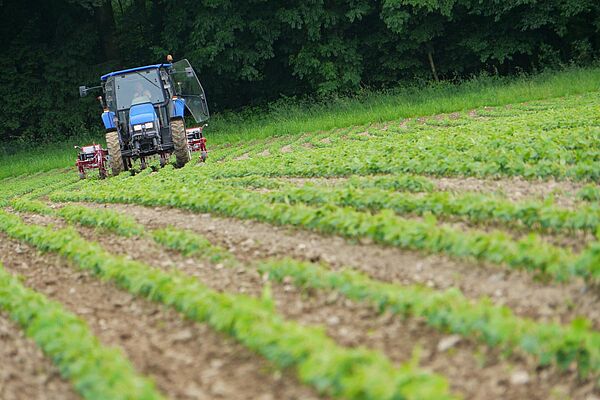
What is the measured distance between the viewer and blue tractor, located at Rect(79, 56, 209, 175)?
17609 millimetres

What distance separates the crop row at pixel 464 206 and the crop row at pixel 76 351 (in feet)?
11.5

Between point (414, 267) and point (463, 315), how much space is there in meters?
1.38

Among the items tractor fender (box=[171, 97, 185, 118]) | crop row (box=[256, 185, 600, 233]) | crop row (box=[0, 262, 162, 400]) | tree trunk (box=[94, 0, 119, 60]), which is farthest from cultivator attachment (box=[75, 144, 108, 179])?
tree trunk (box=[94, 0, 119, 60])

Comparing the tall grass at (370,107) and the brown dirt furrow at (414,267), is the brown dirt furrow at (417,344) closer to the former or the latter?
the brown dirt furrow at (414,267)

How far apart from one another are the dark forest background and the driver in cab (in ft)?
37.2

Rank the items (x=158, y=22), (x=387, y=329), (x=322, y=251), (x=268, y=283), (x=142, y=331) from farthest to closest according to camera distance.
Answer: (x=158, y=22)
(x=322, y=251)
(x=268, y=283)
(x=142, y=331)
(x=387, y=329)

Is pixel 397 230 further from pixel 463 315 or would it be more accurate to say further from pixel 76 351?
pixel 76 351

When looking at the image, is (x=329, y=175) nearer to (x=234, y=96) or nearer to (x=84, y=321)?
(x=84, y=321)

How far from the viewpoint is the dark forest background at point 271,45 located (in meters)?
Answer: 30.1

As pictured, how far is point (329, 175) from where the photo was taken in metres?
11.9

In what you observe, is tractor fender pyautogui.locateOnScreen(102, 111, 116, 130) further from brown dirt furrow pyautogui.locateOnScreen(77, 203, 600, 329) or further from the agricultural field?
brown dirt furrow pyautogui.locateOnScreen(77, 203, 600, 329)

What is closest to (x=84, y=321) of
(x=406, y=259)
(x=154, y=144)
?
(x=406, y=259)

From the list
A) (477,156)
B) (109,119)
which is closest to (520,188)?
(477,156)

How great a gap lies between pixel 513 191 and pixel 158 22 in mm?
28206
